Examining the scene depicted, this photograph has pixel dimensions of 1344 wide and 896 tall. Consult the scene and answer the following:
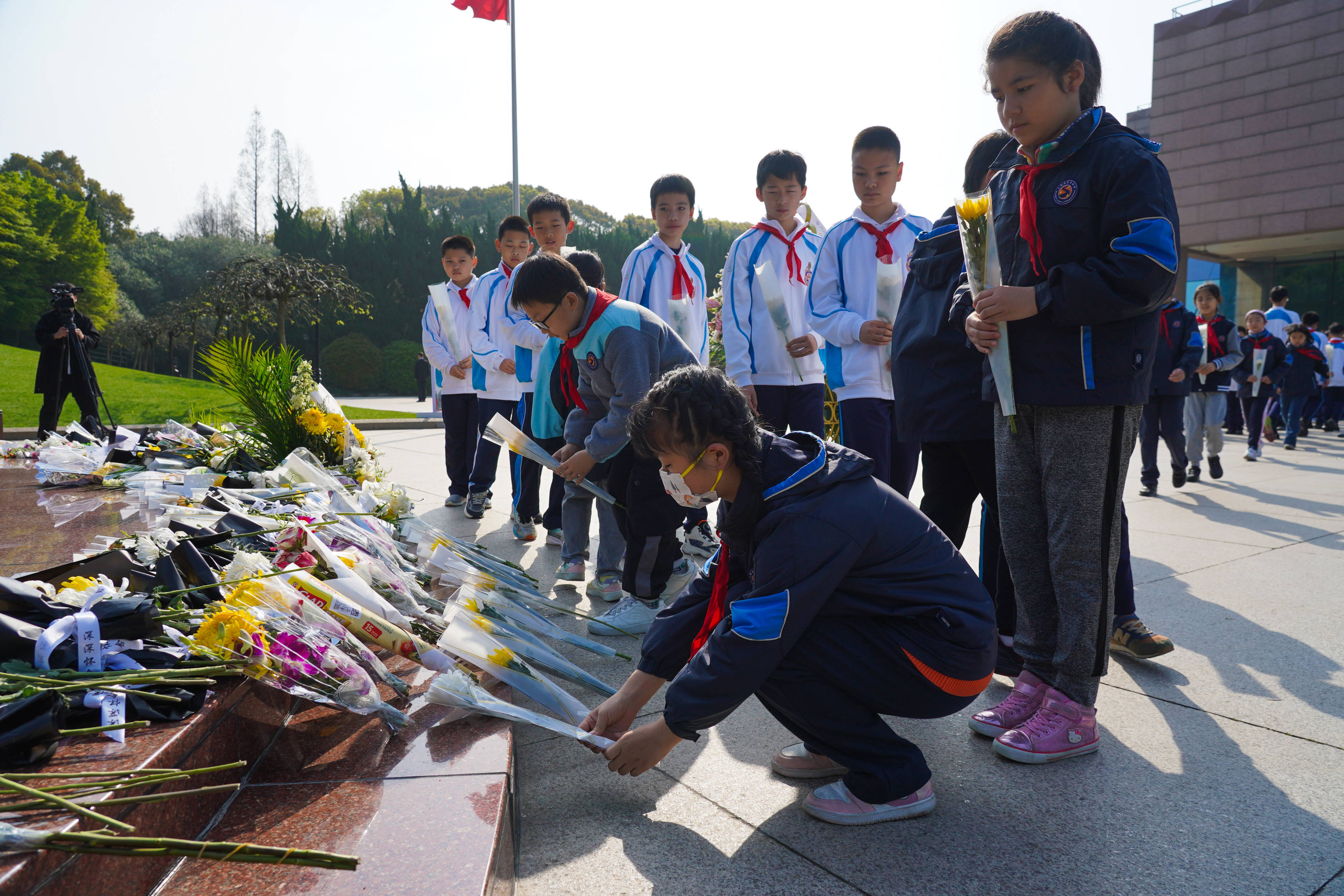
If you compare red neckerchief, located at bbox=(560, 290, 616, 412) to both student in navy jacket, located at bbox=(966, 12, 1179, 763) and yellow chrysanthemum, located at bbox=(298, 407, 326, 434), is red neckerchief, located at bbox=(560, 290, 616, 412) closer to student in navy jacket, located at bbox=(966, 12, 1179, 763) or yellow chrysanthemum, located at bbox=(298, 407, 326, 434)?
yellow chrysanthemum, located at bbox=(298, 407, 326, 434)

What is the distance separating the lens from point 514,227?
5867 mm

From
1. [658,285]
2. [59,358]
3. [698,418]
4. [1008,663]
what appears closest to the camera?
[698,418]

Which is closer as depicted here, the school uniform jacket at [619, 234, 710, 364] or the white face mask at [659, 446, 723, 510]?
the white face mask at [659, 446, 723, 510]

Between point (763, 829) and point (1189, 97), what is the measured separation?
108 ft

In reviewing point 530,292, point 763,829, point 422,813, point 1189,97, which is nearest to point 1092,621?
point 763,829

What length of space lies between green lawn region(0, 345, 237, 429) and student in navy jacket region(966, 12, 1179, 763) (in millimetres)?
11540

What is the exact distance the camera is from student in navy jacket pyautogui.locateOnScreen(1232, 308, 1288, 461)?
10.1m

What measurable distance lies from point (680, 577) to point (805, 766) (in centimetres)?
203

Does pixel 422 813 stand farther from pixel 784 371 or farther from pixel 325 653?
pixel 784 371

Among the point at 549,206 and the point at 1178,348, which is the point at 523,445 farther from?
the point at 1178,348

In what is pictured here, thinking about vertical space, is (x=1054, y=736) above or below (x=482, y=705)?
below

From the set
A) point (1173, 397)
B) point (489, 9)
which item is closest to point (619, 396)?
point (1173, 397)

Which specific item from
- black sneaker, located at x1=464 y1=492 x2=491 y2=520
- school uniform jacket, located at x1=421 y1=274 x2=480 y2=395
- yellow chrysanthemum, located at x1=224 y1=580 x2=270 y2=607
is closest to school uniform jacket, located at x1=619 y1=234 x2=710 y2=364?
school uniform jacket, located at x1=421 y1=274 x2=480 y2=395

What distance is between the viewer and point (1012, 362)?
2.37m
